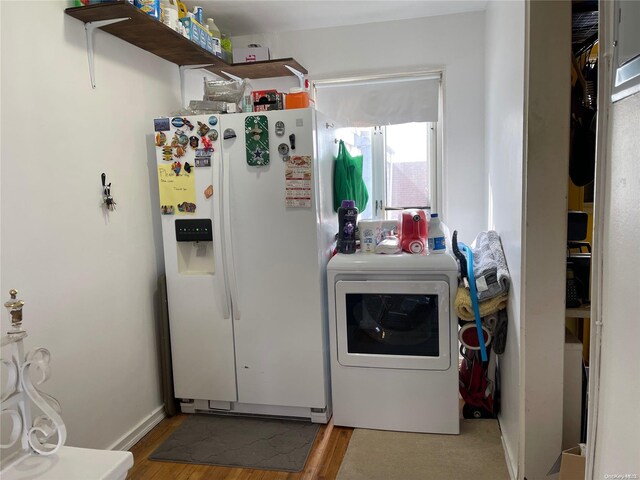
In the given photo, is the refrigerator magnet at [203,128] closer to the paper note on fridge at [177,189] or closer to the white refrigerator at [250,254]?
the white refrigerator at [250,254]

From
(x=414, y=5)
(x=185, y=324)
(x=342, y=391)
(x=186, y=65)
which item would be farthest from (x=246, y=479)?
(x=414, y=5)

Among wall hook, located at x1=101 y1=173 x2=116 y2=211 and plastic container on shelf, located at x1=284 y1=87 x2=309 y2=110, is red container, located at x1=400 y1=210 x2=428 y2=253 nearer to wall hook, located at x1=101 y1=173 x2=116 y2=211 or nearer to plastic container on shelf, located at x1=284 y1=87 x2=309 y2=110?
plastic container on shelf, located at x1=284 y1=87 x2=309 y2=110

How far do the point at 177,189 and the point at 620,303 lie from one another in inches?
84.3

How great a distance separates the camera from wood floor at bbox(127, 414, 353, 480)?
7.04 feet

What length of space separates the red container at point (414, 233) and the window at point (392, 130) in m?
0.83

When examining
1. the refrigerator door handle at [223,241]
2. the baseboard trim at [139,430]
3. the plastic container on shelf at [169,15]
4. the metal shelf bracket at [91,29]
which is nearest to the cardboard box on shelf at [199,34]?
the plastic container on shelf at [169,15]

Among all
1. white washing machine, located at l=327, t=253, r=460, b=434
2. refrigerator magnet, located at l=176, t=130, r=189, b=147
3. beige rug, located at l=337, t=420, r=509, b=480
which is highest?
refrigerator magnet, located at l=176, t=130, r=189, b=147

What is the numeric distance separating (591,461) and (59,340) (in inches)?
77.5

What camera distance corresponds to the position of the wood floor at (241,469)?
7.04 feet

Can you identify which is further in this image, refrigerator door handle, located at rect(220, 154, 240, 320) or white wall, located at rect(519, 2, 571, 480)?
refrigerator door handle, located at rect(220, 154, 240, 320)

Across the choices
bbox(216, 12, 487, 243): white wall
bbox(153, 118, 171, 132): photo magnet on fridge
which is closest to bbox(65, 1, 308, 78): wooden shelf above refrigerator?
bbox(216, 12, 487, 243): white wall

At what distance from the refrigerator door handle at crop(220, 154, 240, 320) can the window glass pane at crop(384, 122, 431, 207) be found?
4.99 ft

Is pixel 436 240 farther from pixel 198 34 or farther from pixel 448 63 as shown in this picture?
pixel 198 34

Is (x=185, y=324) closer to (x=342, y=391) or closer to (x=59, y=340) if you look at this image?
(x=59, y=340)
